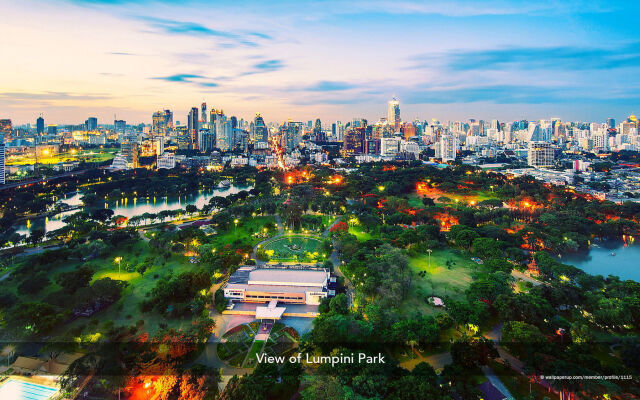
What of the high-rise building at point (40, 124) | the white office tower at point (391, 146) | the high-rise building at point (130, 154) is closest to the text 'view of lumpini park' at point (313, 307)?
the high-rise building at point (130, 154)

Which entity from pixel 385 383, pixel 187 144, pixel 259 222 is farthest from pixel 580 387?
pixel 187 144

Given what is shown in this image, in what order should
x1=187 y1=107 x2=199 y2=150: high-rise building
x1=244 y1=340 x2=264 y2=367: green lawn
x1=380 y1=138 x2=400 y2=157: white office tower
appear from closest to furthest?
x1=244 y1=340 x2=264 y2=367: green lawn, x1=380 y1=138 x2=400 y2=157: white office tower, x1=187 y1=107 x2=199 y2=150: high-rise building

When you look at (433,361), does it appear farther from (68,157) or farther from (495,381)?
(68,157)

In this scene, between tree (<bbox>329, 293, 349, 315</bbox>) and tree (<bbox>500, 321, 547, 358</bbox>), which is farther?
tree (<bbox>329, 293, 349, 315</bbox>)

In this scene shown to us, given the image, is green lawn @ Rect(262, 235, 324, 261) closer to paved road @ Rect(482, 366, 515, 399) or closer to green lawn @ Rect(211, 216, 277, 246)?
green lawn @ Rect(211, 216, 277, 246)

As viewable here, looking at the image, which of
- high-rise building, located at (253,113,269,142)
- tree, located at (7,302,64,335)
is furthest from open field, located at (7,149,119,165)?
tree, located at (7,302,64,335)

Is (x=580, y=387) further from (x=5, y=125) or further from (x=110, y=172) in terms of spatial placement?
(x=5, y=125)


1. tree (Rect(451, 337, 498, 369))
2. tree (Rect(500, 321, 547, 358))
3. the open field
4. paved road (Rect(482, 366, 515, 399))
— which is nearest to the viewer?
paved road (Rect(482, 366, 515, 399))
